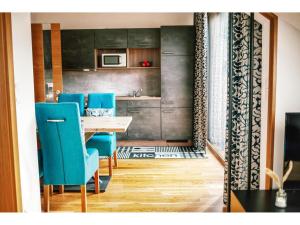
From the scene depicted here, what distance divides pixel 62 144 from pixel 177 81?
347 cm

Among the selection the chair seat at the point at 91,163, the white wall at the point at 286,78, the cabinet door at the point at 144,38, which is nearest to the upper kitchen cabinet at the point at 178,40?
the cabinet door at the point at 144,38

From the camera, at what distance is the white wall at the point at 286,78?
2260 mm

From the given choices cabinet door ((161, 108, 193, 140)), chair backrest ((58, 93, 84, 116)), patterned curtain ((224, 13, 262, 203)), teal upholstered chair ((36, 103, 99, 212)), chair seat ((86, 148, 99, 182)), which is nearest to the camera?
patterned curtain ((224, 13, 262, 203))

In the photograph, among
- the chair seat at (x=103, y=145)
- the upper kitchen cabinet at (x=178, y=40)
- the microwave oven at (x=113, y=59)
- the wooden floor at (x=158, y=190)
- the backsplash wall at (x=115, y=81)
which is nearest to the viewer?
the wooden floor at (x=158, y=190)

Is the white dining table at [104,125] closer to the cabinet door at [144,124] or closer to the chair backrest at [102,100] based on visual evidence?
the chair backrest at [102,100]

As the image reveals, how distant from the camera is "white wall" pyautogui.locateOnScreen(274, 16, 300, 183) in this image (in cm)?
226

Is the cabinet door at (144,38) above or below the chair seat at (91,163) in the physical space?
above

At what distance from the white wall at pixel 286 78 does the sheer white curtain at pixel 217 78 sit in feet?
7.82

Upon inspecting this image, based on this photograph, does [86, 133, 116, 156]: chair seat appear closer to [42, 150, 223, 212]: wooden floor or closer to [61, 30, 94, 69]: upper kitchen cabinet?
[42, 150, 223, 212]: wooden floor

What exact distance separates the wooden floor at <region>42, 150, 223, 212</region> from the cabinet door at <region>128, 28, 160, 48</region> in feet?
7.54

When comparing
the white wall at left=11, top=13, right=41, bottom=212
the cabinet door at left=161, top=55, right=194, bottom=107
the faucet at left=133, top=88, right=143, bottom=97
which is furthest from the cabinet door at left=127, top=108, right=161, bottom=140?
the white wall at left=11, top=13, right=41, bottom=212

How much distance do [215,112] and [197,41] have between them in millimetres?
1310

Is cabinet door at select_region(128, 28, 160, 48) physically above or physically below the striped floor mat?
above

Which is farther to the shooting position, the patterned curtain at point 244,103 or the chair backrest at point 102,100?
the chair backrest at point 102,100
